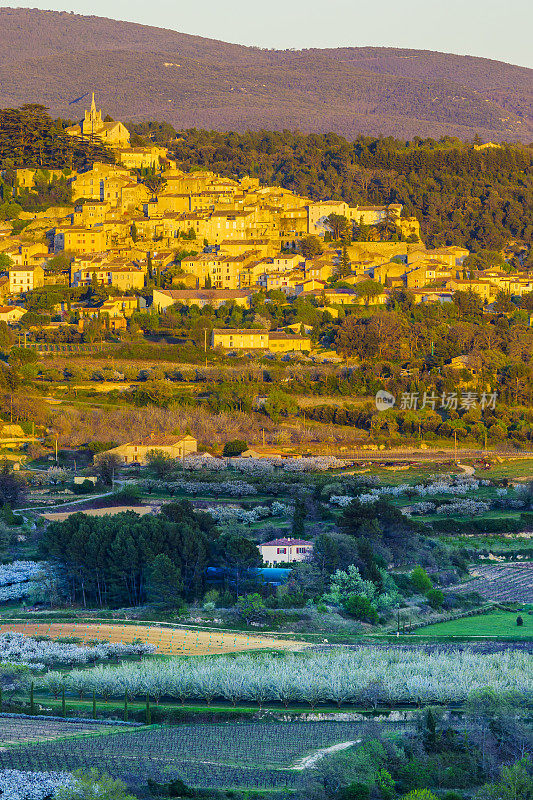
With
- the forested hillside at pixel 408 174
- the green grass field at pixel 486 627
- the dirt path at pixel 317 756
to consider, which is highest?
the forested hillside at pixel 408 174

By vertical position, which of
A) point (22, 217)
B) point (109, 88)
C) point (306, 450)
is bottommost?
point (306, 450)

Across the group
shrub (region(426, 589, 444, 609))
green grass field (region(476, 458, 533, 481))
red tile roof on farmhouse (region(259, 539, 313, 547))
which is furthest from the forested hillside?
shrub (region(426, 589, 444, 609))

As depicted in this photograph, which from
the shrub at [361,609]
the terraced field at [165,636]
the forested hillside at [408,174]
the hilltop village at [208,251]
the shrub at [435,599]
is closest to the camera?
the terraced field at [165,636]

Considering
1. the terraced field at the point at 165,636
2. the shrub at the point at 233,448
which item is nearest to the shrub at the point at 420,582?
the terraced field at the point at 165,636

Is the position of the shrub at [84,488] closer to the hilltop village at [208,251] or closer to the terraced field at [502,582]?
the terraced field at [502,582]

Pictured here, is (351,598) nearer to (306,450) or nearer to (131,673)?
(131,673)

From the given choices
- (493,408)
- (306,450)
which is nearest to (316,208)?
(493,408)

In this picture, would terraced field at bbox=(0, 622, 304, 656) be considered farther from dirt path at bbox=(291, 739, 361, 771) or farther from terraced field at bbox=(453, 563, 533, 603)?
terraced field at bbox=(453, 563, 533, 603)
